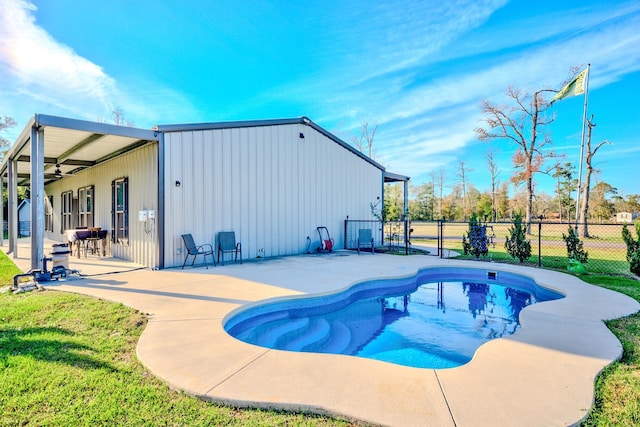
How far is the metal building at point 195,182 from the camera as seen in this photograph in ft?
22.3

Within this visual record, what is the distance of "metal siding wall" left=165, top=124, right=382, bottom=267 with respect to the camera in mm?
7152

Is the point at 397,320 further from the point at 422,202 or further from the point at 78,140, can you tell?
the point at 422,202

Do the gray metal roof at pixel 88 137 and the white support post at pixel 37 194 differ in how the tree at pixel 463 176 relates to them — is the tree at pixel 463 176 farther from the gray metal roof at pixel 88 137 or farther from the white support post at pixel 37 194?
the white support post at pixel 37 194

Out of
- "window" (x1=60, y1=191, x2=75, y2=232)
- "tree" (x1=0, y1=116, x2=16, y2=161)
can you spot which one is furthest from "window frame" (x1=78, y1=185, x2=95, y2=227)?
"tree" (x1=0, y1=116, x2=16, y2=161)

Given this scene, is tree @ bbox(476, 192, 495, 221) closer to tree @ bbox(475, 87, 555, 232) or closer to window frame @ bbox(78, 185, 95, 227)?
tree @ bbox(475, 87, 555, 232)

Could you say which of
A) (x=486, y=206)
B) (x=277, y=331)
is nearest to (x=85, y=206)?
(x=277, y=331)

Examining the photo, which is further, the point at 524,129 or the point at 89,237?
the point at 524,129

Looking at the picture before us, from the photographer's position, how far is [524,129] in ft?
72.6

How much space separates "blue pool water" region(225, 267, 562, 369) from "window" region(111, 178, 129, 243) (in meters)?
5.91

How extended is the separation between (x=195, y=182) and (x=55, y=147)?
13.4 ft

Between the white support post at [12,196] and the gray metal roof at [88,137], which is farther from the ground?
the gray metal roof at [88,137]

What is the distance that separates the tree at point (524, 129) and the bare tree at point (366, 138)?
31.6 ft

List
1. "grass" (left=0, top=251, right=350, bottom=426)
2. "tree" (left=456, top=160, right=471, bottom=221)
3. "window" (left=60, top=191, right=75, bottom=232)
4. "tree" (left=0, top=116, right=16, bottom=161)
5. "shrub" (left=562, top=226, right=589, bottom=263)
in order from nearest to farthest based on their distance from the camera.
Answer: "grass" (left=0, top=251, right=350, bottom=426) < "shrub" (left=562, top=226, right=589, bottom=263) < "window" (left=60, top=191, right=75, bottom=232) < "tree" (left=0, top=116, right=16, bottom=161) < "tree" (left=456, top=160, right=471, bottom=221)

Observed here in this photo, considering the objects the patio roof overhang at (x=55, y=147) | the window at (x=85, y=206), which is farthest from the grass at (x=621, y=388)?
the window at (x=85, y=206)
